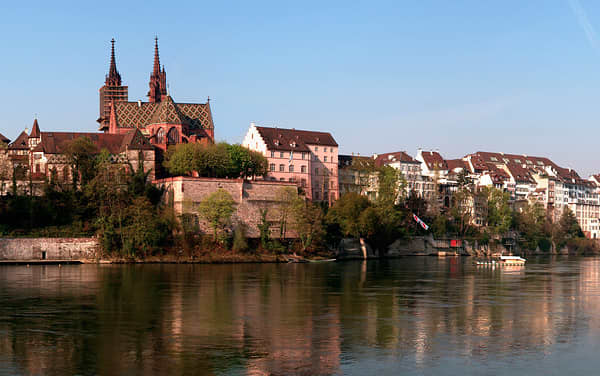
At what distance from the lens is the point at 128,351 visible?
111ft

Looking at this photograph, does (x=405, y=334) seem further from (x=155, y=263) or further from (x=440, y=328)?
(x=155, y=263)

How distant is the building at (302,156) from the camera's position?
428 ft

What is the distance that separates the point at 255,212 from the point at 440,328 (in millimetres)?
63085

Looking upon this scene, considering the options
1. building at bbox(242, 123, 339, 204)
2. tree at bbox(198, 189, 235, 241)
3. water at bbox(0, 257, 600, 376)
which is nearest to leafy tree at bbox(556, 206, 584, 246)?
building at bbox(242, 123, 339, 204)

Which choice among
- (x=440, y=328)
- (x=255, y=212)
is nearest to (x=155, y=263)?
(x=255, y=212)

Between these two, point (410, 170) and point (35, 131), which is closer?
point (35, 131)

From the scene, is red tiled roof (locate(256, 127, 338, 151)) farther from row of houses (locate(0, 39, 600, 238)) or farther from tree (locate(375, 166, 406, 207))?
tree (locate(375, 166, 406, 207))

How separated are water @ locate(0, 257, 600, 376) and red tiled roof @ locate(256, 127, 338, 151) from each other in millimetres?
60731

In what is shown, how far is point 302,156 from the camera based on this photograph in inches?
5236

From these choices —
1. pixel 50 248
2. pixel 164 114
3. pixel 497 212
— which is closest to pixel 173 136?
pixel 164 114

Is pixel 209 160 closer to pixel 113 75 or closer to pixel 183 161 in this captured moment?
pixel 183 161

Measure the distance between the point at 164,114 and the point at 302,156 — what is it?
25996mm

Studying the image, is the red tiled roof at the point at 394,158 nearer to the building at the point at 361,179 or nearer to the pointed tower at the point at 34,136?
the building at the point at 361,179

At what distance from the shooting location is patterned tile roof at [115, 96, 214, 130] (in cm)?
12338
